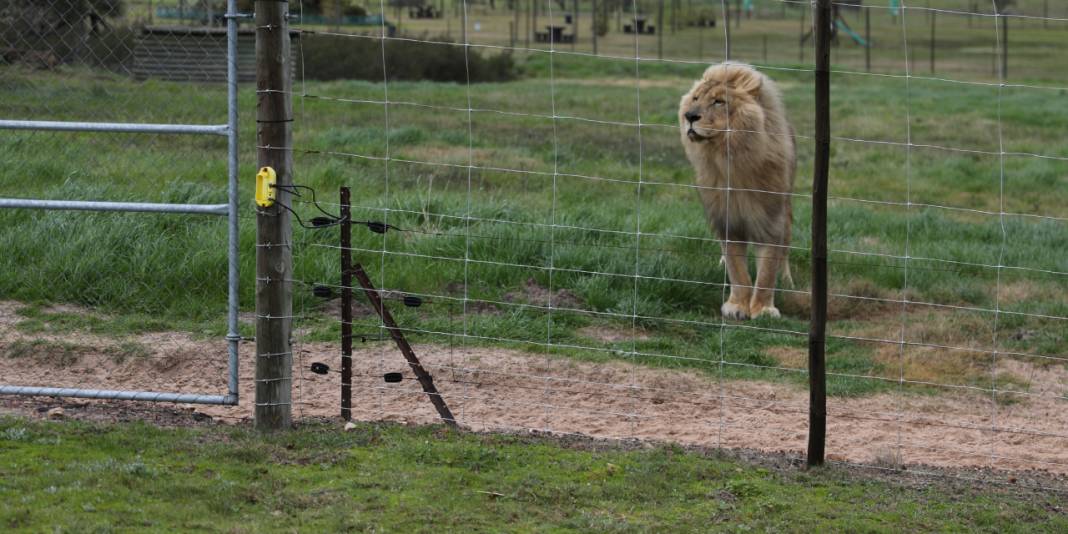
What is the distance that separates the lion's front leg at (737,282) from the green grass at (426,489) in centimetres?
358

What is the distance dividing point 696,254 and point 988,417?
3349 millimetres

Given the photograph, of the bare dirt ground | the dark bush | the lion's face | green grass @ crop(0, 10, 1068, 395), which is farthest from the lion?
the dark bush

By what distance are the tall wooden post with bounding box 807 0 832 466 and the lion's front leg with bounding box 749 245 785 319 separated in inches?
147

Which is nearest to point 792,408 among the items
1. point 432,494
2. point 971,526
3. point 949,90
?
point 971,526

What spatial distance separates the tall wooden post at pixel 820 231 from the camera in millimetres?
4930

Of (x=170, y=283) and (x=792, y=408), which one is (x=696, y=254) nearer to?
(x=792, y=408)

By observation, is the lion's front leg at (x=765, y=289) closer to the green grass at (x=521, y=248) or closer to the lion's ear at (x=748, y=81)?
the green grass at (x=521, y=248)

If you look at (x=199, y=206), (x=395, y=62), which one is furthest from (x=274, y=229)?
(x=395, y=62)

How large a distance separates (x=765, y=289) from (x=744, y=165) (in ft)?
3.19

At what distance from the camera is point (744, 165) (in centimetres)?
943

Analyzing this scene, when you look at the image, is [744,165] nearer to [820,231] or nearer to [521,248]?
[521,248]

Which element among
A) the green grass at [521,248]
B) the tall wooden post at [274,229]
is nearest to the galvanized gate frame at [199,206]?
the tall wooden post at [274,229]

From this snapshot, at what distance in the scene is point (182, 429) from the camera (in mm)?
5500

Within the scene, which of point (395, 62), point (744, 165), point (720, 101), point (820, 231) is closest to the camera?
point (820, 231)
